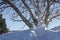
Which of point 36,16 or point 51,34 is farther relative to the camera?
point 36,16

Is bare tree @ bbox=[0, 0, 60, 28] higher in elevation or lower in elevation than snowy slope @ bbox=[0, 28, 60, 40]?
lower

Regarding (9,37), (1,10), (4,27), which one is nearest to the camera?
(9,37)

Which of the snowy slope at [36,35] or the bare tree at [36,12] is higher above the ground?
the snowy slope at [36,35]

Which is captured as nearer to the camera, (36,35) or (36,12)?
(36,35)

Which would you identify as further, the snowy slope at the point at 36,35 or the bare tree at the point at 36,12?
the bare tree at the point at 36,12

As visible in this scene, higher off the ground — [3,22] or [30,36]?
[30,36]

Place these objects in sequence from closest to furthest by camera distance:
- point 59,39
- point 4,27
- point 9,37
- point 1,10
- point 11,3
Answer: point 59,39 < point 9,37 < point 4,27 < point 11,3 < point 1,10

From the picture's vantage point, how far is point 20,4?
1369 cm

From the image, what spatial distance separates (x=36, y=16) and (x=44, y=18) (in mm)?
701

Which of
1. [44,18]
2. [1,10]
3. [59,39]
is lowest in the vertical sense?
[44,18]

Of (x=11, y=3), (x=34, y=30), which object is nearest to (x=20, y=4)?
(x=11, y=3)

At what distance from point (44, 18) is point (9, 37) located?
10.0m

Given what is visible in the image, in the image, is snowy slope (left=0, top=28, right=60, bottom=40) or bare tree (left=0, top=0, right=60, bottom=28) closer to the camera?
snowy slope (left=0, top=28, right=60, bottom=40)

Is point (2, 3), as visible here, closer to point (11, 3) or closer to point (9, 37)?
point (11, 3)
